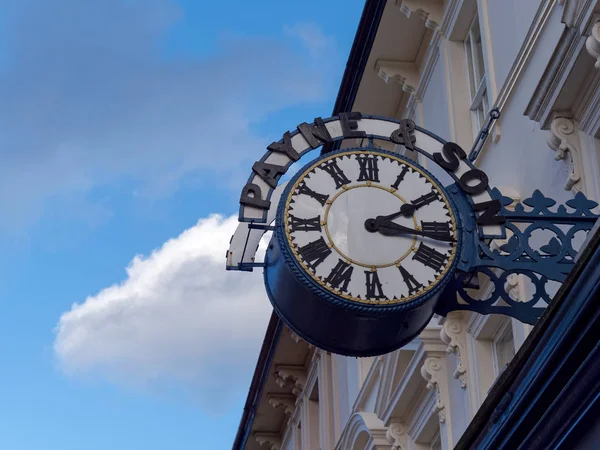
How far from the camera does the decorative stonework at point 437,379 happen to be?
12523 mm

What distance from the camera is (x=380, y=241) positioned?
774 cm

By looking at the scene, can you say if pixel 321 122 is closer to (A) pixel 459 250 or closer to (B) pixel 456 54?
(A) pixel 459 250

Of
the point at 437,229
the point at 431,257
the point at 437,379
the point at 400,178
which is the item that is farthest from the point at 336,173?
the point at 437,379

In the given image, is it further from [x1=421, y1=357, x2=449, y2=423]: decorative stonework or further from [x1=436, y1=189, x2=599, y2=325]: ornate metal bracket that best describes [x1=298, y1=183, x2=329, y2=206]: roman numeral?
[x1=421, y1=357, x2=449, y2=423]: decorative stonework

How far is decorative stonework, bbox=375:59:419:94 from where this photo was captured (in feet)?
50.2

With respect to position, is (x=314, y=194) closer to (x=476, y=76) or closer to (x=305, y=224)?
(x=305, y=224)

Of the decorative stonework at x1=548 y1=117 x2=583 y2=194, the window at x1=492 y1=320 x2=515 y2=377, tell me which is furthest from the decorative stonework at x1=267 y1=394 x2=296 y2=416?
the decorative stonework at x1=548 y1=117 x2=583 y2=194

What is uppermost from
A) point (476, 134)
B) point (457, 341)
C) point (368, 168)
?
point (476, 134)

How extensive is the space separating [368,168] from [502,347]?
13.7ft

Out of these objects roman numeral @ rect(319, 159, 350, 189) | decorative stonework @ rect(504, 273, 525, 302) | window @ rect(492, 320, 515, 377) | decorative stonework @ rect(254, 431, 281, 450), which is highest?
decorative stonework @ rect(254, 431, 281, 450)

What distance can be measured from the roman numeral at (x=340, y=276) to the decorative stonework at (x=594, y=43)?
252 cm

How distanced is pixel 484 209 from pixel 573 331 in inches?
100

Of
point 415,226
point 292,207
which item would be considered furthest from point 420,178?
point 292,207

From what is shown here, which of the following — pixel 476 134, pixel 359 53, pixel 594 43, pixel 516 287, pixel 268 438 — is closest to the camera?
pixel 594 43
